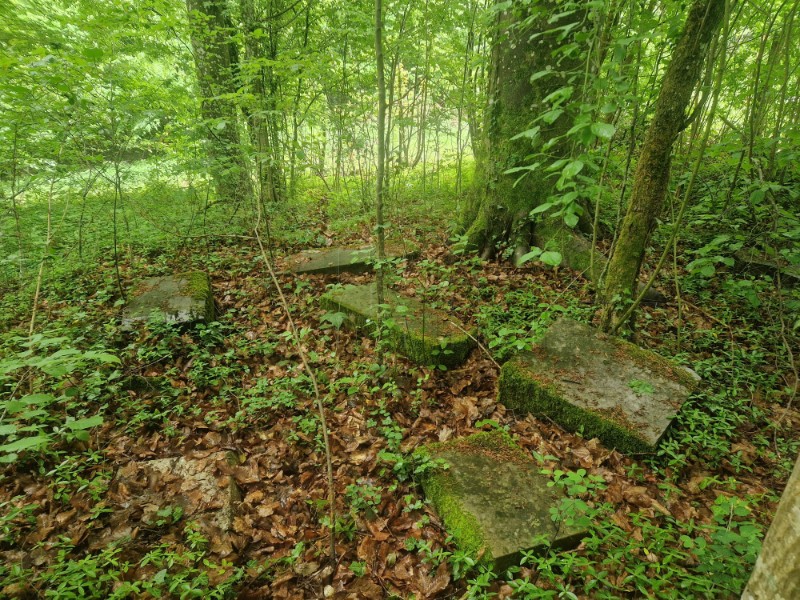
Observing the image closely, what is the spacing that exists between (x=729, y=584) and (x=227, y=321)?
481 centimetres

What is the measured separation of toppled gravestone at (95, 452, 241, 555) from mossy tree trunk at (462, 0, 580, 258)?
4215mm

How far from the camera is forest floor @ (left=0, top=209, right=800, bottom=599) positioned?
2.21 m

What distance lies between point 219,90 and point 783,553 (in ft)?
25.9

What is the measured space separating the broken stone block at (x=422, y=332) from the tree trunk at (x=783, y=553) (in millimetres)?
2674

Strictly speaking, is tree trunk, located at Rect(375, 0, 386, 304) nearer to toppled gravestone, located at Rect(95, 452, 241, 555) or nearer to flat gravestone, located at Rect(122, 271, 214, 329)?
toppled gravestone, located at Rect(95, 452, 241, 555)

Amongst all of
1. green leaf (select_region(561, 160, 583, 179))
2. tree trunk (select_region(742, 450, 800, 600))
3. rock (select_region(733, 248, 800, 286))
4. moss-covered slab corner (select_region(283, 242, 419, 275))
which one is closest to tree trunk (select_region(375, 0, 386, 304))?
moss-covered slab corner (select_region(283, 242, 419, 275))

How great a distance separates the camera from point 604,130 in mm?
1675

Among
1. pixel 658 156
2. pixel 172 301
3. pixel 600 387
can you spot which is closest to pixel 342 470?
pixel 600 387

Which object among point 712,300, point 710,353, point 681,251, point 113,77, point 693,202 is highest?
point 113,77

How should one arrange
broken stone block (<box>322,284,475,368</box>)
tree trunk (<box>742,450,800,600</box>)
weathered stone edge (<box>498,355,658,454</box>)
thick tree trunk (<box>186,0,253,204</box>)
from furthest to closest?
thick tree trunk (<box>186,0,253,204</box>), broken stone block (<box>322,284,475,368</box>), weathered stone edge (<box>498,355,658,454</box>), tree trunk (<box>742,450,800,600</box>)

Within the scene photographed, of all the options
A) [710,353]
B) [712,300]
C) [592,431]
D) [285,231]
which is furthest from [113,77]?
[712,300]

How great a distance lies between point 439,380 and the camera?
386 centimetres

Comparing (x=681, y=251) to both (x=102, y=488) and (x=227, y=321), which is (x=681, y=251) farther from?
(x=102, y=488)

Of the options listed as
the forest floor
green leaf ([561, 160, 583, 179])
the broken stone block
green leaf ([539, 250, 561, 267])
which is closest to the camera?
Answer: green leaf ([561, 160, 583, 179])
